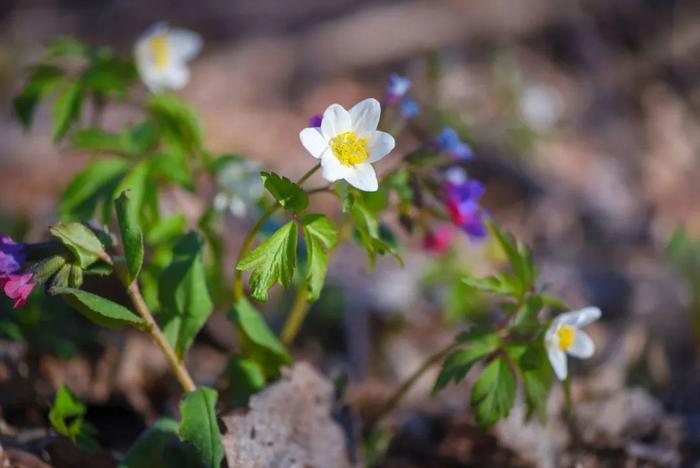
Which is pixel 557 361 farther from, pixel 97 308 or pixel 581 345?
pixel 97 308

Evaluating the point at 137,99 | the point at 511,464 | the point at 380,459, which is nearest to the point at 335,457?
the point at 380,459

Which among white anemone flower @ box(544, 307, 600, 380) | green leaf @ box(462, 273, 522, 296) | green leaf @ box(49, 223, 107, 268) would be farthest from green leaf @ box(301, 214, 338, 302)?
white anemone flower @ box(544, 307, 600, 380)

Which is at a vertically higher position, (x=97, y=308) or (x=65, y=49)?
(x=65, y=49)

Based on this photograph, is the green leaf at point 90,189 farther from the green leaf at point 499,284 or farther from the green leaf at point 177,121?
the green leaf at point 499,284

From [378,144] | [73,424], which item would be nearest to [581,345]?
[378,144]

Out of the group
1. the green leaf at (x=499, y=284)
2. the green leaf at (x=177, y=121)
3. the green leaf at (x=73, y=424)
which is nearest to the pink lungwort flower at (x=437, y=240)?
the green leaf at (x=499, y=284)

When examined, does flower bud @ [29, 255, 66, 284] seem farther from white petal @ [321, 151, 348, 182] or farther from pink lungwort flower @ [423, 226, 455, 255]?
pink lungwort flower @ [423, 226, 455, 255]

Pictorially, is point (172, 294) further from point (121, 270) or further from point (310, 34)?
point (310, 34)
